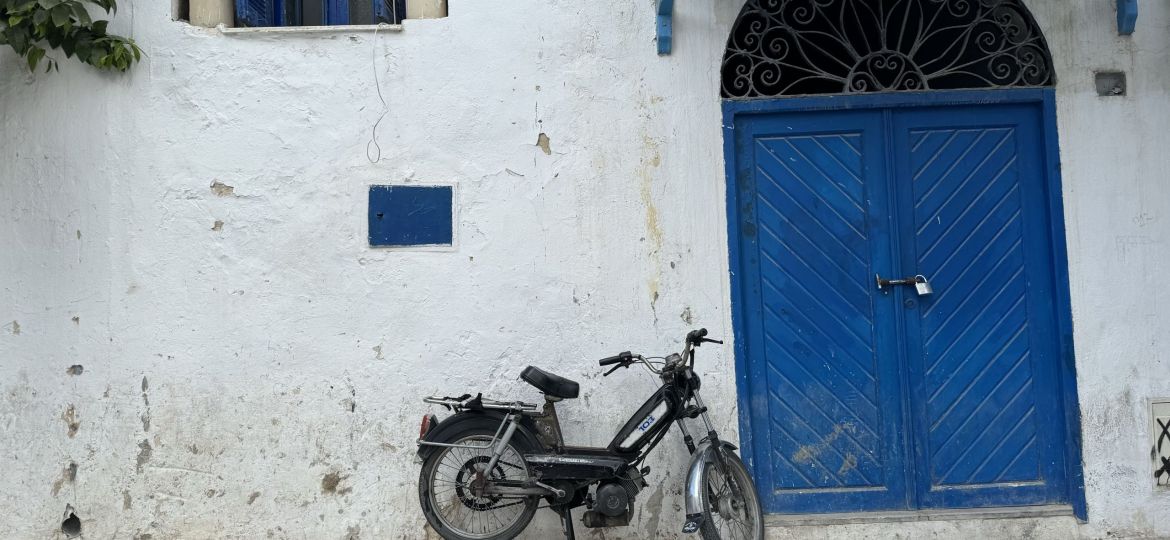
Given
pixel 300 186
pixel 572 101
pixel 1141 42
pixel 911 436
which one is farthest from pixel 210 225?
pixel 1141 42

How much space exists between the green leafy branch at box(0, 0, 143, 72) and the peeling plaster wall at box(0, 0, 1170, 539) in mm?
134

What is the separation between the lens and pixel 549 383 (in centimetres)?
452

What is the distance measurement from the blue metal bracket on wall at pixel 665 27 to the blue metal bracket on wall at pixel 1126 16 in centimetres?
244

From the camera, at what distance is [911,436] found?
495 cm

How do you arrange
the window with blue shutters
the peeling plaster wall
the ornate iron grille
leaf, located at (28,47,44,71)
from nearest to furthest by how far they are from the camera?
leaf, located at (28,47,44,71)
the peeling plaster wall
the ornate iron grille
the window with blue shutters

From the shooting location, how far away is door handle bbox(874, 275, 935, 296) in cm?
491

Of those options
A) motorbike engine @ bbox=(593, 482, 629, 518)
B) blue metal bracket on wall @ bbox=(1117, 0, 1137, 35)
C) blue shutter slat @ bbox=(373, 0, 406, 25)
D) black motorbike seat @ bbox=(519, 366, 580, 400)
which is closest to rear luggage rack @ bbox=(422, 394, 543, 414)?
black motorbike seat @ bbox=(519, 366, 580, 400)

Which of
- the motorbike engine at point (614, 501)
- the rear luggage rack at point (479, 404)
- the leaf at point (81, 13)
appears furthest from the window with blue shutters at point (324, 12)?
the motorbike engine at point (614, 501)

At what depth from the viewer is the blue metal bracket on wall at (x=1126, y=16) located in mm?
4891

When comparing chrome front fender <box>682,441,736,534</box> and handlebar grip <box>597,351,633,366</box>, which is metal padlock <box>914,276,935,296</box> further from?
handlebar grip <box>597,351,633,366</box>

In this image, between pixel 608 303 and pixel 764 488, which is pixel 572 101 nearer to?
pixel 608 303

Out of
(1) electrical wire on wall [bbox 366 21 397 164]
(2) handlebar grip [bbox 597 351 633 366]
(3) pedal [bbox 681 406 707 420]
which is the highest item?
(1) electrical wire on wall [bbox 366 21 397 164]

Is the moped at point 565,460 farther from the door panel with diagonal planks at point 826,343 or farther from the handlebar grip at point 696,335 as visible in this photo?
the door panel with diagonal planks at point 826,343

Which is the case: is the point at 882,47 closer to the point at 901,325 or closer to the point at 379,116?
the point at 901,325
